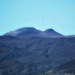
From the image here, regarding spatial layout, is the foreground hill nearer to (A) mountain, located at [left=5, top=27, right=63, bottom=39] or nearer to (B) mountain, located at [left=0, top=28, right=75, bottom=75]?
(B) mountain, located at [left=0, top=28, right=75, bottom=75]

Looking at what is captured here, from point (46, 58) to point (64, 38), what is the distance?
496 inches

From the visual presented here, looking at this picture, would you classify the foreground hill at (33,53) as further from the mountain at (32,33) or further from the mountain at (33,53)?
the mountain at (32,33)

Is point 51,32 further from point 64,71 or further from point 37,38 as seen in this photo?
point 64,71

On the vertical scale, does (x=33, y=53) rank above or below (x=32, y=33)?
below

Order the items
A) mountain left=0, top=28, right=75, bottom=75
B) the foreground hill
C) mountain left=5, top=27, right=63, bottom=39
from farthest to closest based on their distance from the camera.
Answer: mountain left=5, top=27, right=63, bottom=39 → the foreground hill → mountain left=0, top=28, right=75, bottom=75

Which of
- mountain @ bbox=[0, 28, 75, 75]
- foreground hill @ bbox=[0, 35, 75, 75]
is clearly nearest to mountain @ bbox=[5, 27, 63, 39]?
mountain @ bbox=[0, 28, 75, 75]

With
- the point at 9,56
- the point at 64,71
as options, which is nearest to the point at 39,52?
the point at 9,56

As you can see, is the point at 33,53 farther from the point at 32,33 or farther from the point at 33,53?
the point at 32,33

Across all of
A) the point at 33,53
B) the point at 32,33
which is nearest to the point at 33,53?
the point at 33,53

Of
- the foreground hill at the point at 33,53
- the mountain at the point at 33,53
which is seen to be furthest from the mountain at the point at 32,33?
the foreground hill at the point at 33,53

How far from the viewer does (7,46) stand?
54.3 m

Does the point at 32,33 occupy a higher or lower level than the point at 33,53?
higher

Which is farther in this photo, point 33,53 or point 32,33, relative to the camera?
point 32,33

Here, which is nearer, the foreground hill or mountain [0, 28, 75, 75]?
mountain [0, 28, 75, 75]
